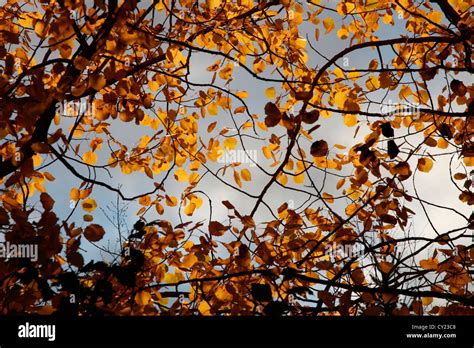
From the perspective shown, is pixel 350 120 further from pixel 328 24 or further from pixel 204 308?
pixel 204 308

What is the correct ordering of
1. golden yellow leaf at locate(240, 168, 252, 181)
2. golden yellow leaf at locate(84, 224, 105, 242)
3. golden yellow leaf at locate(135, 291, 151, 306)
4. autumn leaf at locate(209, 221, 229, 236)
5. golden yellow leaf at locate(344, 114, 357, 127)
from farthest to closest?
golden yellow leaf at locate(240, 168, 252, 181) → golden yellow leaf at locate(344, 114, 357, 127) → autumn leaf at locate(209, 221, 229, 236) → golden yellow leaf at locate(135, 291, 151, 306) → golden yellow leaf at locate(84, 224, 105, 242)

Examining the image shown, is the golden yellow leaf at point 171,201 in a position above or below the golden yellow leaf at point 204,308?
above

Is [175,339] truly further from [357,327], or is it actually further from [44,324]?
[357,327]

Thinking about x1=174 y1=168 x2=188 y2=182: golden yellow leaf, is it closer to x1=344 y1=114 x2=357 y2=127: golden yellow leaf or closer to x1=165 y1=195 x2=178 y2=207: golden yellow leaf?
x1=165 y1=195 x2=178 y2=207: golden yellow leaf

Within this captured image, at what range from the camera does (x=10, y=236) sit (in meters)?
3.13

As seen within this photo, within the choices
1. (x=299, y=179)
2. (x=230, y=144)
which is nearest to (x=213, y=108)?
(x=230, y=144)

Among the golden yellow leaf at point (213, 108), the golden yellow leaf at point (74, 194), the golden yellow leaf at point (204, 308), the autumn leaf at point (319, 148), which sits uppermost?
the golden yellow leaf at point (213, 108)

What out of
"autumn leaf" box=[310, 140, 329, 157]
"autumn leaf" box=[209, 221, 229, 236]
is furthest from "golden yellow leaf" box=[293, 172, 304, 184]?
"autumn leaf" box=[209, 221, 229, 236]

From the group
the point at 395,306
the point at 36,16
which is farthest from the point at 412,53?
the point at 36,16

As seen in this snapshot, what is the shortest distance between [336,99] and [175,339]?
251 centimetres

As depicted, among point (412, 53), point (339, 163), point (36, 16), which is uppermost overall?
point (36, 16)

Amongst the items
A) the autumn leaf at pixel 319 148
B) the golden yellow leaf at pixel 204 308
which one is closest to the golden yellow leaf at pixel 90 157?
the golden yellow leaf at pixel 204 308

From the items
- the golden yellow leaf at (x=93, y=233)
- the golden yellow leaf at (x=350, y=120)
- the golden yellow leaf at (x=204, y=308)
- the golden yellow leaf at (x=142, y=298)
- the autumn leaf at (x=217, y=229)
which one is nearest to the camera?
the golden yellow leaf at (x=93, y=233)

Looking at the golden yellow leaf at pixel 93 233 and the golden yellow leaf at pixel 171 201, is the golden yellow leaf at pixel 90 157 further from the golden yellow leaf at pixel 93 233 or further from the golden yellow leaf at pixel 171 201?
the golden yellow leaf at pixel 93 233
